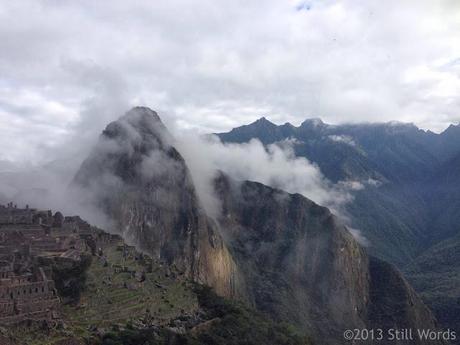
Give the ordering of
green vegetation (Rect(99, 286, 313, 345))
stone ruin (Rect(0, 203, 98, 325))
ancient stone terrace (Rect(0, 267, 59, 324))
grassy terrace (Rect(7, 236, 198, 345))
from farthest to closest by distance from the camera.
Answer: green vegetation (Rect(99, 286, 313, 345)) → grassy terrace (Rect(7, 236, 198, 345)) → stone ruin (Rect(0, 203, 98, 325)) → ancient stone terrace (Rect(0, 267, 59, 324))

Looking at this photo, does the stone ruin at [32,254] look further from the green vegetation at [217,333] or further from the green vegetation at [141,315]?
the green vegetation at [217,333]

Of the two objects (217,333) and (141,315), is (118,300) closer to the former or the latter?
(141,315)

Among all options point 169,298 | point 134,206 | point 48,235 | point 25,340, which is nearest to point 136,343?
point 25,340

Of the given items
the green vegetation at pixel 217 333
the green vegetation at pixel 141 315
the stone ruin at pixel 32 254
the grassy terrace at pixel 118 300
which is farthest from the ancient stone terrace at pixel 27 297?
the green vegetation at pixel 217 333

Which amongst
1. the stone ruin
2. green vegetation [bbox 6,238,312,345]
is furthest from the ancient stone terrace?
green vegetation [bbox 6,238,312,345]

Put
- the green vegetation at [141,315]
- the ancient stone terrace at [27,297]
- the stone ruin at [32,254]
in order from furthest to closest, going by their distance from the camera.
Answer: the green vegetation at [141,315]
the stone ruin at [32,254]
the ancient stone terrace at [27,297]

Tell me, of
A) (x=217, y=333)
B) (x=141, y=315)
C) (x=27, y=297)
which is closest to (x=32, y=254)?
(x=27, y=297)

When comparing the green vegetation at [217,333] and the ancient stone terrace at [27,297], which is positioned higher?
the ancient stone terrace at [27,297]

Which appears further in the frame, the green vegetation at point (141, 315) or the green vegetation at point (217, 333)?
the green vegetation at point (217, 333)

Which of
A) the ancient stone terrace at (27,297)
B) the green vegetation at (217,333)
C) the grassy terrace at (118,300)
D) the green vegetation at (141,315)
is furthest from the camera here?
the green vegetation at (217,333)

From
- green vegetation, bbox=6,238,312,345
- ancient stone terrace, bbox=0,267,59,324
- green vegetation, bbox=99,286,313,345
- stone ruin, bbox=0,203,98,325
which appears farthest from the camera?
green vegetation, bbox=99,286,313,345

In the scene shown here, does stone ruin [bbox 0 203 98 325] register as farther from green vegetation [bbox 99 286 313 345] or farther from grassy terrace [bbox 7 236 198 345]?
green vegetation [bbox 99 286 313 345]
